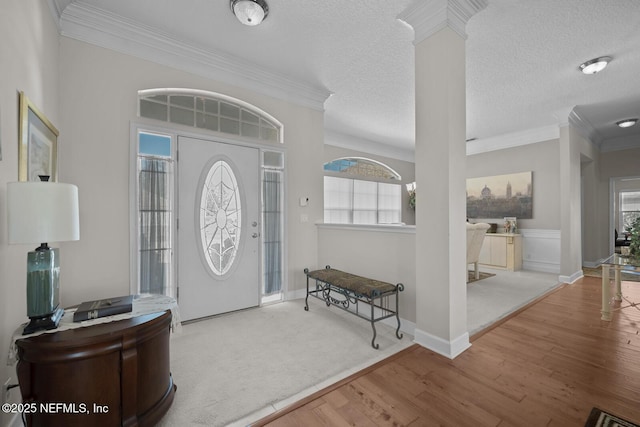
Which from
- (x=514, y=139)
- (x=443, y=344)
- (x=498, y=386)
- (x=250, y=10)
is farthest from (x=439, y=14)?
(x=514, y=139)

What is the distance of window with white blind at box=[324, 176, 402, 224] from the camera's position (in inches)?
236

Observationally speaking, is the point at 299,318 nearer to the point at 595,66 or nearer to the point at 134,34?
the point at 134,34

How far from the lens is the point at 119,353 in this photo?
4.60 feet

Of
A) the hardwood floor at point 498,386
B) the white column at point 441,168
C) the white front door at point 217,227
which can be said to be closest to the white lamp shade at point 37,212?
the hardwood floor at point 498,386

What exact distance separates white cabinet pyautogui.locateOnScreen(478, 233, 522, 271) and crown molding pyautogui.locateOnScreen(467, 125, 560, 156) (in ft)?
6.76

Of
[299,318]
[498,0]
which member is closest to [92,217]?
[299,318]

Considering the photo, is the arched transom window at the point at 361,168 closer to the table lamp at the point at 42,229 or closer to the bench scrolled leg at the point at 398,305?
the bench scrolled leg at the point at 398,305

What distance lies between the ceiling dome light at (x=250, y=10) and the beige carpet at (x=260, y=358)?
294 centimetres

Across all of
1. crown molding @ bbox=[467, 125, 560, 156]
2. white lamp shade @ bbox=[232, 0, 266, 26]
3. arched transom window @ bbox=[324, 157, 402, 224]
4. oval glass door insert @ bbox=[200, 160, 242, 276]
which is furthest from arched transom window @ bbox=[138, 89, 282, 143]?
crown molding @ bbox=[467, 125, 560, 156]

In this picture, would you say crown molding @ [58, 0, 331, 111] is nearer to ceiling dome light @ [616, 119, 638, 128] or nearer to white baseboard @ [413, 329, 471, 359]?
white baseboard @ [413, 329, 471, 359]

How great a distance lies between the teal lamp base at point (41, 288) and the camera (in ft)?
4.46

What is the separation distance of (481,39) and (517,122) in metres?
3.33

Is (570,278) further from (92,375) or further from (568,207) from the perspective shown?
(92,375)

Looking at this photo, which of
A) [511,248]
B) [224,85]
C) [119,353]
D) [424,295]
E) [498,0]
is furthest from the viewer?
[511,248]
